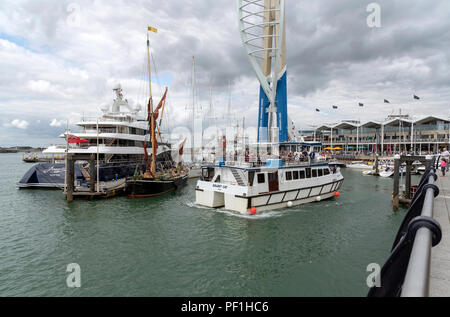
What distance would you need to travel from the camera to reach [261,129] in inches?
1176

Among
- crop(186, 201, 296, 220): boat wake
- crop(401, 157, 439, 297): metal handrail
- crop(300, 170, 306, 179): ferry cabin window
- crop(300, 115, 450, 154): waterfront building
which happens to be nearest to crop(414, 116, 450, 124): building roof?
crop(300, 115, 450, 154): waterfront building

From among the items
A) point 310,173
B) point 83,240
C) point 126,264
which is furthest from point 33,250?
point 310,173

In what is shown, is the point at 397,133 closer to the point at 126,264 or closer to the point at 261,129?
the point at 261,129

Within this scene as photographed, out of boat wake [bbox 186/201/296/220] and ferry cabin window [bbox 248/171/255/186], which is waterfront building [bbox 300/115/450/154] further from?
ferry cabin window [bbox 248/171/255/186]

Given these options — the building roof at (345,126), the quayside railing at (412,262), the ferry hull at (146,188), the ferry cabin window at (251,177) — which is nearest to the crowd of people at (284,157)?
the ferry cabin window at (251,177)

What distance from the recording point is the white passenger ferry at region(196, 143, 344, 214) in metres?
21.0

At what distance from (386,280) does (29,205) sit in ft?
99.4

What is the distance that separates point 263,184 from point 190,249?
9.32m

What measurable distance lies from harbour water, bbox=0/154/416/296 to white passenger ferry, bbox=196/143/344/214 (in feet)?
3.41

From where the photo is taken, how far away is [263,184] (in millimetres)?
21594

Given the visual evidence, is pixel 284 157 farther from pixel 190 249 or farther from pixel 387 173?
pixel 387 173

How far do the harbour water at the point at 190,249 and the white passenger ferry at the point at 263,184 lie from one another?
1.04m

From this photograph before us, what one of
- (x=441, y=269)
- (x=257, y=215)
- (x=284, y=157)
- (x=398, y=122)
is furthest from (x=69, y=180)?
(x=398, y=122)

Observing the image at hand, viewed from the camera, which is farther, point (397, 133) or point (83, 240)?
point (397, 133)
